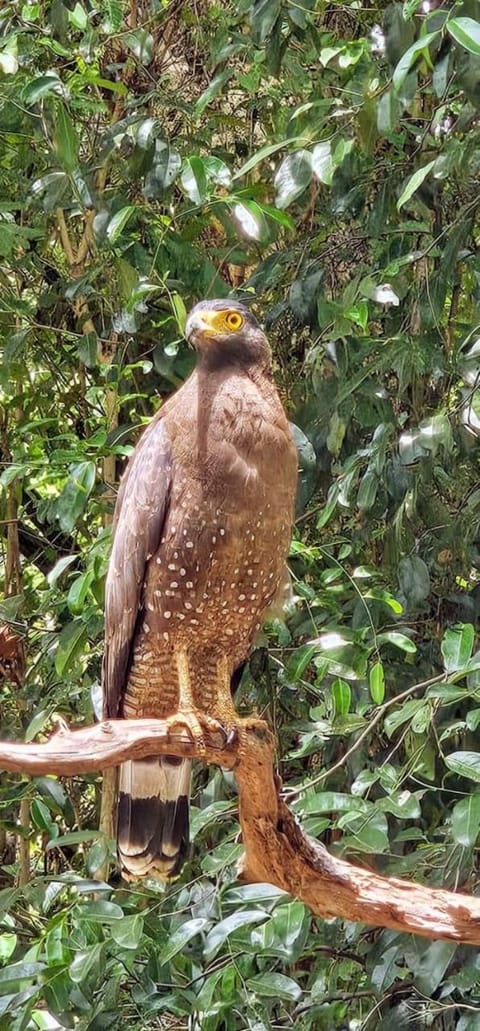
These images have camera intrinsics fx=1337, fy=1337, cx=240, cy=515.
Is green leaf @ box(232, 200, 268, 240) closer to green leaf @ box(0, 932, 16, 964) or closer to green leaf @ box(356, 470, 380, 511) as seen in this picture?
green leaf @ box(356, 470, 380, 511)

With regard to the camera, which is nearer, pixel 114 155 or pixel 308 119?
pixel 308 119

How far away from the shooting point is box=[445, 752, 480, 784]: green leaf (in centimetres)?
255

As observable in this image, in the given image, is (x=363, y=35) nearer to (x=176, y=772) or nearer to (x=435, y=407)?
(x=435, y=407)

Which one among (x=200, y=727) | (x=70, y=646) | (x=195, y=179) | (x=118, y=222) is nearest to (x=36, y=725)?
(x=70, y=646)

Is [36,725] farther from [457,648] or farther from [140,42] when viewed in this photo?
[140,42]

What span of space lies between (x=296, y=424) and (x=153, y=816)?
107cm

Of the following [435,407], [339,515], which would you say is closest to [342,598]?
[339,515]

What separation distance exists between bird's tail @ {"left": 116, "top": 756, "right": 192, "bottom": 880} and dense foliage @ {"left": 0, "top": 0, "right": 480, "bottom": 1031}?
0.09 meters

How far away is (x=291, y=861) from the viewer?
251cm

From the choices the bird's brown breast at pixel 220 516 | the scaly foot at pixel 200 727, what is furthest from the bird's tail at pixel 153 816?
the scaly foot at pixel 200 727

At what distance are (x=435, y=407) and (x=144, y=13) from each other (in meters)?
1.63

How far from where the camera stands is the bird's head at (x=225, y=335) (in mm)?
2834

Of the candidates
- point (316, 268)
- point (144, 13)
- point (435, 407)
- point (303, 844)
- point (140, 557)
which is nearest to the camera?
point (303, 844)

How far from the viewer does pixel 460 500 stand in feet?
11.3
